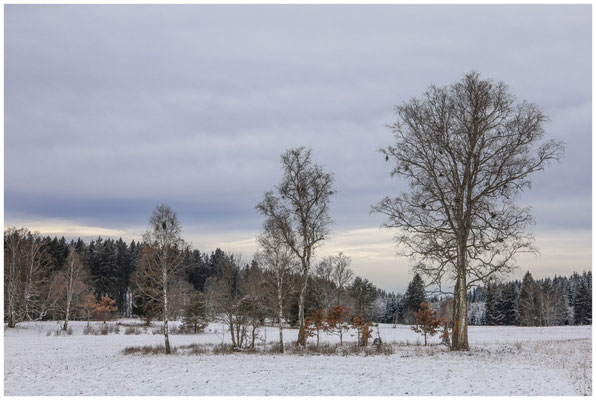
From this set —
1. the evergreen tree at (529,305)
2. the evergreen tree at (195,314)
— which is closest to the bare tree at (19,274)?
the evergreen tree at (195,314)

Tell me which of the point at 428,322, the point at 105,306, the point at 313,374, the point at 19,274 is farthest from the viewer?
the point at 105,306

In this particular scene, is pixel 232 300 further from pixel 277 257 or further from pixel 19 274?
pixel 19 274

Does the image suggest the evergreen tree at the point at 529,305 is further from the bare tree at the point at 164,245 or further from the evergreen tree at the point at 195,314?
the bare tree at the point at 164,245

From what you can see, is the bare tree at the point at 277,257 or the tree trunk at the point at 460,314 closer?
the tree trunk at the point at 460,314

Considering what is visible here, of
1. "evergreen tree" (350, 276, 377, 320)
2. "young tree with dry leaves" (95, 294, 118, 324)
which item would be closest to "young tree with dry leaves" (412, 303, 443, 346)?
"young tree with dry leaves" (95, 294, 118, 324)

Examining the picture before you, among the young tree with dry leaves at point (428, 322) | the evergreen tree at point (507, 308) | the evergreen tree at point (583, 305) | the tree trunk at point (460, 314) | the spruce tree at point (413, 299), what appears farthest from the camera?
the evergreen tree at point (507, 308)

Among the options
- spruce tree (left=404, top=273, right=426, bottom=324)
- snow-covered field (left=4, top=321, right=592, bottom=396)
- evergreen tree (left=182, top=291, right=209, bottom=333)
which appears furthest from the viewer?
spruce tree (left=404, top=273, right=426, bottom=324)

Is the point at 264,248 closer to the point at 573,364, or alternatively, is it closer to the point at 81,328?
the point at 573,364

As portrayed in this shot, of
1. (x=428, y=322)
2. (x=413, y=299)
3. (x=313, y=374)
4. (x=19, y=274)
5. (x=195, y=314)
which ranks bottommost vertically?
(x=413, y=299)

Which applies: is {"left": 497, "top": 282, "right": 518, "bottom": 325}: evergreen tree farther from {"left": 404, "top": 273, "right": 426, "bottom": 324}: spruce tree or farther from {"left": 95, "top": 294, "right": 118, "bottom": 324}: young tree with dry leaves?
{"left": 95, "top": 294, "right": 118, "bottom": 324}: young tree with dry leaves

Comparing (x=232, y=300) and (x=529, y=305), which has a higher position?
(x=232, y=300)

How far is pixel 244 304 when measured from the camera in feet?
93.2

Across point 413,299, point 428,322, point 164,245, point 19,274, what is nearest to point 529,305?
point 413,299

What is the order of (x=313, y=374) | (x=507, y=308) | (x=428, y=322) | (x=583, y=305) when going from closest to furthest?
(x=313, y=374), (x=428, y=322), (x=507, y=308), (x=583, y=305)
